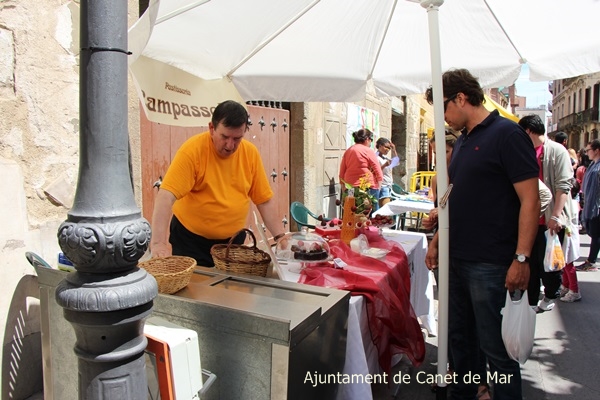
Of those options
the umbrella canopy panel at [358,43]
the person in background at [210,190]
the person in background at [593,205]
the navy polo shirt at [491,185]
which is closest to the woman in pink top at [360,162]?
the person in background at [593,205]

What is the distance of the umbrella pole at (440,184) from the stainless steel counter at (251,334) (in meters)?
0.72

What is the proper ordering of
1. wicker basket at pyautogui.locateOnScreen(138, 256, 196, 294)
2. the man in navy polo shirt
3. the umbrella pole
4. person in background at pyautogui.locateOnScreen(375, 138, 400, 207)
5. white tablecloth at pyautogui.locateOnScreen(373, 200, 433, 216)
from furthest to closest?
1. person in background at pyautogui.locateOnScreen(375, 138, 400, 207)
2. white tablecloth at pyautogui.locateOnScreen(373, 200, 433, 216)
3. the umbrella pole
4. the man in navy polo shirt
5. wicker basket at pyautogui.locateOnScreen(138, 256, 196, 294)

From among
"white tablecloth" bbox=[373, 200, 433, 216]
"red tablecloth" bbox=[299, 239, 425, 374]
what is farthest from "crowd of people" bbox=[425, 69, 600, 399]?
"white tablecloth" bbox=[373, 200, 433, 216]

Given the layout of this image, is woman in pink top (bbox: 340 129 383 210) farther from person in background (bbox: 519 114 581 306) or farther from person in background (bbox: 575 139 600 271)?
person in background (bbox: 519 114 581 306)

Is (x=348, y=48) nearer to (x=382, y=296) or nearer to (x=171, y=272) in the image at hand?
(x=382, y=296)

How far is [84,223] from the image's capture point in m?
1.07

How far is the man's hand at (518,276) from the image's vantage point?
7.11ft

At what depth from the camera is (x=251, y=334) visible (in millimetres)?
1579

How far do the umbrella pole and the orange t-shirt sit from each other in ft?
3.95

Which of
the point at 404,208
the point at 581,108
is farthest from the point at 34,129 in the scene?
the point at 581,108

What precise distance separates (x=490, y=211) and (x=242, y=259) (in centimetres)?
128

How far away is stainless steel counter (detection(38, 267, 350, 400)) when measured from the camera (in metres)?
1.55

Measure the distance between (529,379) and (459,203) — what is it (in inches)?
64.9

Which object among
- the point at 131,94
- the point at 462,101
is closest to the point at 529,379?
the point at 462,101
